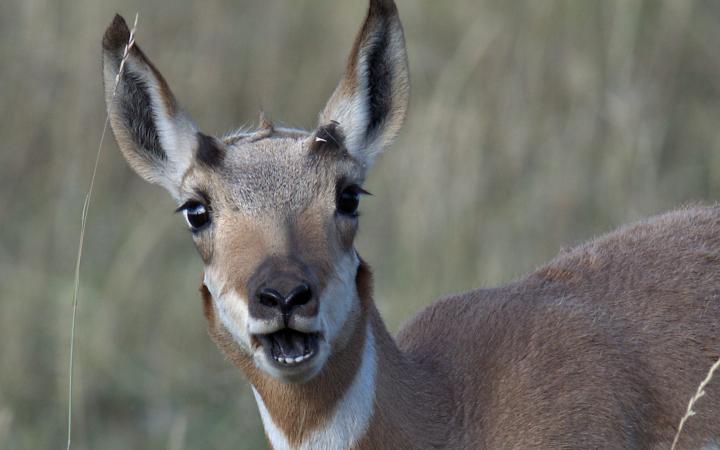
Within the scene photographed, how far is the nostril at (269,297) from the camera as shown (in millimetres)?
4637

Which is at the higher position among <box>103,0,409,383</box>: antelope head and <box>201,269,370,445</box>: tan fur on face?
<box>103,0,409,383</box>: antelope head

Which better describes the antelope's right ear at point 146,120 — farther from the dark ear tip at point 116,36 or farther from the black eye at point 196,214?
the black eye at point 196,214

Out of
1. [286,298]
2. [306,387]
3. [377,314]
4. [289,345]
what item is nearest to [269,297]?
[286,298]

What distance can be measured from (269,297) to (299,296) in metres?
0.10

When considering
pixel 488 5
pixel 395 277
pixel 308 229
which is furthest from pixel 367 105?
pixel 488 5

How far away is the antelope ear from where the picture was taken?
556 centimetres

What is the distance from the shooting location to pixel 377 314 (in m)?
5.44

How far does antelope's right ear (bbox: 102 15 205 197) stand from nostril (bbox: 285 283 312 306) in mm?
1065

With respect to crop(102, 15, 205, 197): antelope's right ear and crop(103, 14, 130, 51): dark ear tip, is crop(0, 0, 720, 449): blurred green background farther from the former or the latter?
crop(103, 14, 130, 51): dark ear tip

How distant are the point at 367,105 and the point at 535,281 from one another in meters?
0.97

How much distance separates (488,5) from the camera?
10.6 m

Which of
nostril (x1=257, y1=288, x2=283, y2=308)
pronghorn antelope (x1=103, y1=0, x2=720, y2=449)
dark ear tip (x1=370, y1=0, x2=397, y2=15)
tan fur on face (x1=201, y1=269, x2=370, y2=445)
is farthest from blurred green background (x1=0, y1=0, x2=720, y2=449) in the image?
nostril (x1=257, y1=288, x2=283, y2=308)

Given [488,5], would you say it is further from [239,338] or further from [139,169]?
→ [239,338]

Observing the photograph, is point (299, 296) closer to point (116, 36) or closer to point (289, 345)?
point (289, 345)
